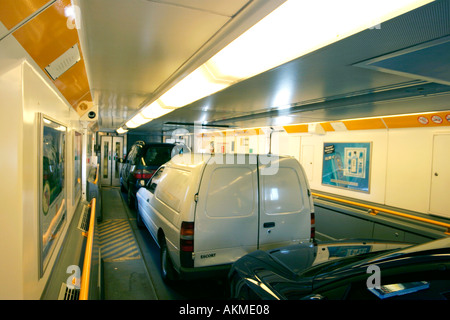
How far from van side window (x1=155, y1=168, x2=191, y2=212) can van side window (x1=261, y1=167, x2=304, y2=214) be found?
1204 millimetres

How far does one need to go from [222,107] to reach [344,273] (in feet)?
14.2

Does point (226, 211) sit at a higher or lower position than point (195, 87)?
lower

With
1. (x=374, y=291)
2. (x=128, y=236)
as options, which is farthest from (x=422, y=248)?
(x=128, y=236)

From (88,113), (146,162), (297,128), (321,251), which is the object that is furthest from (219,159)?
(297,128)

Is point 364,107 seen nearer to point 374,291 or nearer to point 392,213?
point 392,213

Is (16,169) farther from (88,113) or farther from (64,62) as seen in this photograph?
(88,113)

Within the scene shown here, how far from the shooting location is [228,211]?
3615 mm

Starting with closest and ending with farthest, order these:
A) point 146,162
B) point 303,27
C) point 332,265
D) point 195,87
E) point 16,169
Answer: point 16,169 < point 303,27 < point 332,265 < point 195,87 < point 146,162

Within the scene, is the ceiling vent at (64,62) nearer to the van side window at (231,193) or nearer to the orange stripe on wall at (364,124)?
the van side window at (231,193)

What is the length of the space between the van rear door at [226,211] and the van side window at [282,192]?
0.20 metres

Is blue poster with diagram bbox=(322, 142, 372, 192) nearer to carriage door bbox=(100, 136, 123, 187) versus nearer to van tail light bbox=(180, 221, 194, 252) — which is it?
van tail light bbox=(180, 221, 194, 252)

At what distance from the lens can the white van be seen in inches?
136

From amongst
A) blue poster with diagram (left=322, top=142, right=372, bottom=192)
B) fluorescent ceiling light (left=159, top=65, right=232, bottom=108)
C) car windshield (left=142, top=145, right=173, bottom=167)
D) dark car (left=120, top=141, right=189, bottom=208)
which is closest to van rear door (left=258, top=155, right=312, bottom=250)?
fluorescent ceiling light (left=159, top=65, right=232, bottom=108)

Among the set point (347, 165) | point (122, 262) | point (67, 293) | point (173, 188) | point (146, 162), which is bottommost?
point (122, 262)
